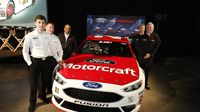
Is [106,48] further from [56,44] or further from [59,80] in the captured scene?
[59,80]

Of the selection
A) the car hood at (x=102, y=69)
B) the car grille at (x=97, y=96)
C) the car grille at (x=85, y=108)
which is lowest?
the car grille at (x=85, y=108)

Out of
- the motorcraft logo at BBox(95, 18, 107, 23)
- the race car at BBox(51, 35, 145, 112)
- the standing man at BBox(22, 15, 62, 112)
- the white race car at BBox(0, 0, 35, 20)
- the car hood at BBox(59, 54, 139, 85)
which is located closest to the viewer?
the race car at BBox(51, 35, 145, 112)

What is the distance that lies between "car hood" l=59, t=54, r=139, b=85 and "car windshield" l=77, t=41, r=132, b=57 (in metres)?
0.28

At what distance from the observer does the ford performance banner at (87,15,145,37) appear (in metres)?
11.9

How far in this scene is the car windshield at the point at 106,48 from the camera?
18.3ft

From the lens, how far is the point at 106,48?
5719 mm

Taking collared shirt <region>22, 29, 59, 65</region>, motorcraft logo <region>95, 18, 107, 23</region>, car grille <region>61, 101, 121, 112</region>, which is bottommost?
car grille <region>61, 101, 121, 112</region>

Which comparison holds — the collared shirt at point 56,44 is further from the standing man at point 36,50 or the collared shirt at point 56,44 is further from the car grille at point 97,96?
the car grille at point 97,96

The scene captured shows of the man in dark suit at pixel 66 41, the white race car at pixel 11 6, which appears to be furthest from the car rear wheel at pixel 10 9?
the man in dark suit at pixel 66 41

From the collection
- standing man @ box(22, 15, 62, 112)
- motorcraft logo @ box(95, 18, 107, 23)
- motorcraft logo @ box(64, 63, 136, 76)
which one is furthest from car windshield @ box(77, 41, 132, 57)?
motorcraft logo @ box(95, 18, 107, 23)

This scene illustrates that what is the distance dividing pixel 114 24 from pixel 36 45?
26.7ft

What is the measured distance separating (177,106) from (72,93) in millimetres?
2617

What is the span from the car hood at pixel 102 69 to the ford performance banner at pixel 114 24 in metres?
6.83

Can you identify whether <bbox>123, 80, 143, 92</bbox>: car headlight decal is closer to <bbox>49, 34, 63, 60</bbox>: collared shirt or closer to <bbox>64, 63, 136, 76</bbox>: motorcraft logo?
<bbox>64, 63, 136, 76</bbox>: motorcraft logo
